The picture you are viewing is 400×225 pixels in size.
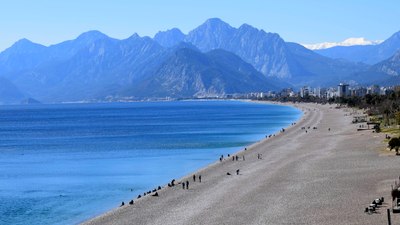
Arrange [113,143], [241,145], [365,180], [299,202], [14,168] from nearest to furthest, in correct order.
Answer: [299,202], [365,180], [14,168], [241,145], [113,143]

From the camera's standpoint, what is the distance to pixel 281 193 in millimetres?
46312

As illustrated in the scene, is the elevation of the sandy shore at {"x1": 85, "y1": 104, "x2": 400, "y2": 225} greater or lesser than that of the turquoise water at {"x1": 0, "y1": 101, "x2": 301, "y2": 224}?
greater

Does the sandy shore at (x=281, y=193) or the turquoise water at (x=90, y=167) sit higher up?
the sandy shore at (x=281, y=193)

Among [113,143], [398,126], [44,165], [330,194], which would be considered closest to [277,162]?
[330,194]

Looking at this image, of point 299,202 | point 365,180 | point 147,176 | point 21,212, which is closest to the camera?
point 299,202

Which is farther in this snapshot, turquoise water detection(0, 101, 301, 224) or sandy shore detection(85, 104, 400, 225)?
turquoise water detection(0, 101, 301, 224)

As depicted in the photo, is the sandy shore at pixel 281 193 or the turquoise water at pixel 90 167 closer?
the sandy shore at pixel 281 193

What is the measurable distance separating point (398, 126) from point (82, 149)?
45.3 m

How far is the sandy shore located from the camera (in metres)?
38.1

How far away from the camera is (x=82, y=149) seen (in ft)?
318

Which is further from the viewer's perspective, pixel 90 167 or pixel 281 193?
pixel 90 167

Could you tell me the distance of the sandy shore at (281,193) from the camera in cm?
3809

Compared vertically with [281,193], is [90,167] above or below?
below

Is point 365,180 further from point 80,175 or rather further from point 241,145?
point 241,145
